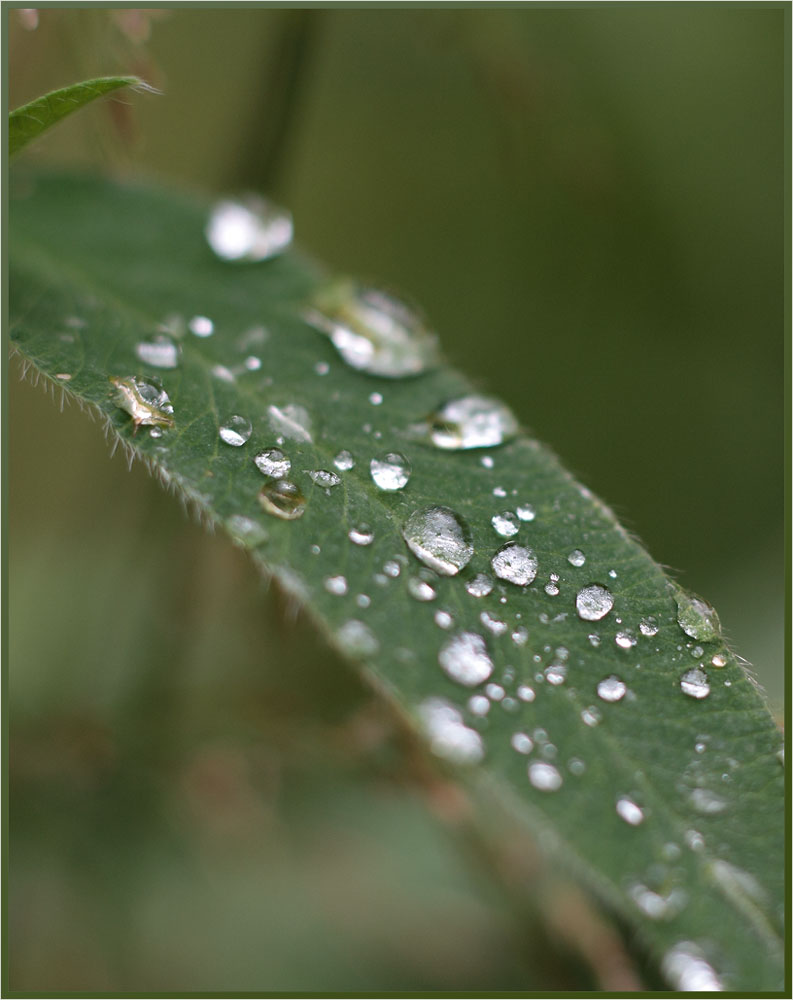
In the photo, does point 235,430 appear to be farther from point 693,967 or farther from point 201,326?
point 693,967

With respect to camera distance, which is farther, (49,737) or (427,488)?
(49,737)

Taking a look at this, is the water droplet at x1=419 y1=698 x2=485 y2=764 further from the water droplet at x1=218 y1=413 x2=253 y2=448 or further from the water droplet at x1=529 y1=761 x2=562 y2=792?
the water droplet at x1=218 y1=413 x2=253 y2=448

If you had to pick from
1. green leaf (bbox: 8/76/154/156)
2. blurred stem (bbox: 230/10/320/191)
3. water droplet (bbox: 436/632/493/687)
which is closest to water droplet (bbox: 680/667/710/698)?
water droplet (bbox: 436/632/493/687)

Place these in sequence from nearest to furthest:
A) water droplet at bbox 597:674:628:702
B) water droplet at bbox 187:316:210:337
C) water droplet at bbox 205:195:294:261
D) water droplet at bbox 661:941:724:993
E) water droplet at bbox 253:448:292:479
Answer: water droplet at bbox 661:941:724:993
water droplet at bbox 597:674:628:702
water droplet at bbox 253:448:292:479
water droplet at bbox 187:316:210:337
water droplet at bbox 205:195:294:261

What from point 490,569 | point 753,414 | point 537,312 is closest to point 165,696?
point 490,569

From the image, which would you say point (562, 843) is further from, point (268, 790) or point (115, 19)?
point (115, 19)

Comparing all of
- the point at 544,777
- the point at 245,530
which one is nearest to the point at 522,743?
the point at 544,777
